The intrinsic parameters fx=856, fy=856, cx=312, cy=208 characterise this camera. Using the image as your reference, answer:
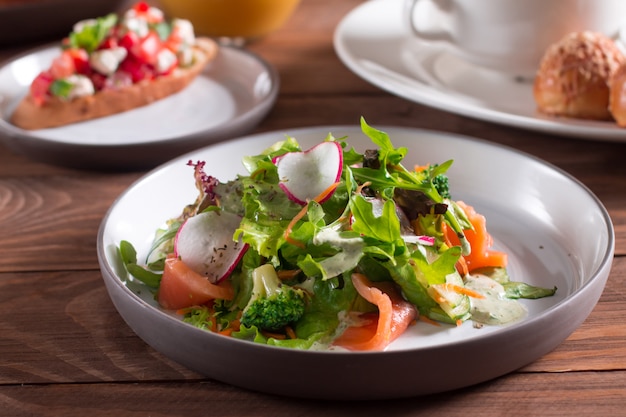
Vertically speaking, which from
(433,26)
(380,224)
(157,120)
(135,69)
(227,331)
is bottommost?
(157,120)

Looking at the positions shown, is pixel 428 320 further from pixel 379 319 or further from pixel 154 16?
pixel 154 16

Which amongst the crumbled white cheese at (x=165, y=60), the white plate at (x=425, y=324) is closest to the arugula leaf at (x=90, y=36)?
the crumbled white cheese at (x=165, y=60)

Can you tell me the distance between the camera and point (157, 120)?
3254 mm

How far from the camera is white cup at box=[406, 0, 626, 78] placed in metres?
3.13

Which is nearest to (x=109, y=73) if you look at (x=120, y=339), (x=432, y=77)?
(x=432, y=77)

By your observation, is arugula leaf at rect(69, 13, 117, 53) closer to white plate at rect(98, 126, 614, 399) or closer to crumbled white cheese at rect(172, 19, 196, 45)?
crumbled white cheese at rect(172, 19, 196, 45)

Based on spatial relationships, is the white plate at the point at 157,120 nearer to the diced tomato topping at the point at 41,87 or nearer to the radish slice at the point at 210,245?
the diced tomato topping at the point at 41,87

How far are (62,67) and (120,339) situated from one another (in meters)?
1.67

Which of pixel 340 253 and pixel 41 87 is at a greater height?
pixel 340 253

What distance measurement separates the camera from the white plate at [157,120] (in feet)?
9.29

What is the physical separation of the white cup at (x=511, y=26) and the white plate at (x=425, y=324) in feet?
2.99

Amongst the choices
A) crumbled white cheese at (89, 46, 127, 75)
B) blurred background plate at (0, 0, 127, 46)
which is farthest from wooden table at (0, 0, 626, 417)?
blurred background plate at (0, 0, 127, 46)

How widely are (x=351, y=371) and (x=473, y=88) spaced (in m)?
1.87

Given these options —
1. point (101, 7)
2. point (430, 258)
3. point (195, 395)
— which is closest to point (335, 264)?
point (430, 258)
